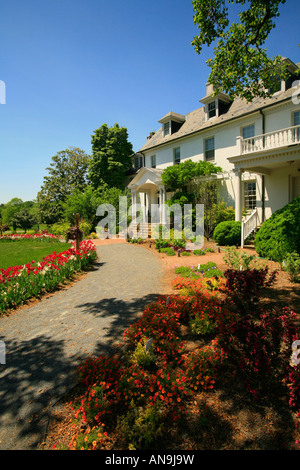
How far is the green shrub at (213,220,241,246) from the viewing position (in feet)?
40.8

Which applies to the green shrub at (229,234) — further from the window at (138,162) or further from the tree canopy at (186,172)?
the window at (138,162)

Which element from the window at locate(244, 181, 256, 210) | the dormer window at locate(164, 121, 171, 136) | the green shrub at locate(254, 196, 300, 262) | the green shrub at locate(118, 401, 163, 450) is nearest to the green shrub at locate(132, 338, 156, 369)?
the green shrub at locate(118, 401, 163, 450)

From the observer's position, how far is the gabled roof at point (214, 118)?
13.2 m

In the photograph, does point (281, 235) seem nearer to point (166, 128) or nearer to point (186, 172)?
point (186, 172)

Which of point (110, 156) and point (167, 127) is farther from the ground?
point (167, 127)

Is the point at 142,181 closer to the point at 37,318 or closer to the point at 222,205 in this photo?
the point at 222,205

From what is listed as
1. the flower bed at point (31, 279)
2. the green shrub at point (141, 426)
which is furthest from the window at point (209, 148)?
the green shrub at point (141, 426)

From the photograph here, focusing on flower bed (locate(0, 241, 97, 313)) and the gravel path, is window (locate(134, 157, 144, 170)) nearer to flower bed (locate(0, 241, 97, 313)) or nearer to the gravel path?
flower bed (locate(0, 241, 97, 313))

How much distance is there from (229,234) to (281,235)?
439cm

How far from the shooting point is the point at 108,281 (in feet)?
25.5

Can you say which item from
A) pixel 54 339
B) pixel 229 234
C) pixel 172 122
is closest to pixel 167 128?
pixel 172 122

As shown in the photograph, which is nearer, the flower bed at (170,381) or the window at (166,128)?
the flower bed at (170,381)

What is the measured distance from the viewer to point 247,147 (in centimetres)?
1249

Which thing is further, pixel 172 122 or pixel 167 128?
pixel 167 128
